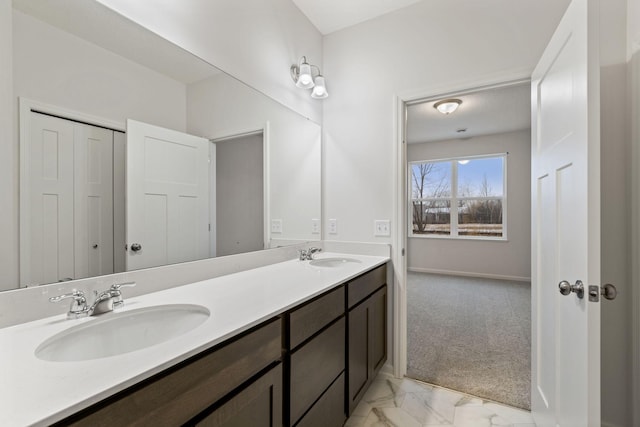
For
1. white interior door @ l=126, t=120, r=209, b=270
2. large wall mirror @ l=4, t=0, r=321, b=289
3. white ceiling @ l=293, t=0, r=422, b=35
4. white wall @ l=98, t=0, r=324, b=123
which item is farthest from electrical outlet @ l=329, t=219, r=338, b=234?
white ceiling @ l=293, t=0, r=422, b=35

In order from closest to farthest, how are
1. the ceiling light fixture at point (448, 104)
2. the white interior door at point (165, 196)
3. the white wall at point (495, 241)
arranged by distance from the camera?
the white interior door at point (165, 196) < the ceiling light fixture at point (448, 104) < the white wall at point (495, 241)

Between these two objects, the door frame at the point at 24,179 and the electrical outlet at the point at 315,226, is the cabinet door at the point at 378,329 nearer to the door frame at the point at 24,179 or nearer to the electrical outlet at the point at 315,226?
the electrical outlet at the point at 315,226

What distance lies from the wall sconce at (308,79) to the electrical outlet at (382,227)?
106cm

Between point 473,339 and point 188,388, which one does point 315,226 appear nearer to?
point 188,388

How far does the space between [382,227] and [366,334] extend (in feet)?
2.51

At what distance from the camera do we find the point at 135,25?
1.16m

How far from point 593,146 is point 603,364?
1167 millimetres

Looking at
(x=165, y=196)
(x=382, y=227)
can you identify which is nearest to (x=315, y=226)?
(x=382, y=227)

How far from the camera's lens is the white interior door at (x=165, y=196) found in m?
1.18

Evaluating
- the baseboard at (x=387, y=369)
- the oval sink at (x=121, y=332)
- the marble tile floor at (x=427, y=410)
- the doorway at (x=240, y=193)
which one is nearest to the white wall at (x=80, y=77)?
the doorway at (x=240, y=193)

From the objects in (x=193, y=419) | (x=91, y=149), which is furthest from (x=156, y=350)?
(x=91, y=149)

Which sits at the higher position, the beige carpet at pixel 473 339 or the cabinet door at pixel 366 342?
the cabinet door at pixel 366 342

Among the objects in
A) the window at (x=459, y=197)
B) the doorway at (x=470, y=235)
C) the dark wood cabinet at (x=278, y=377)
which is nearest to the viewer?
the dark wood cabinet at (x=278, y=377)

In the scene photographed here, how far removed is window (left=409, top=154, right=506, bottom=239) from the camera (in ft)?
16.8
